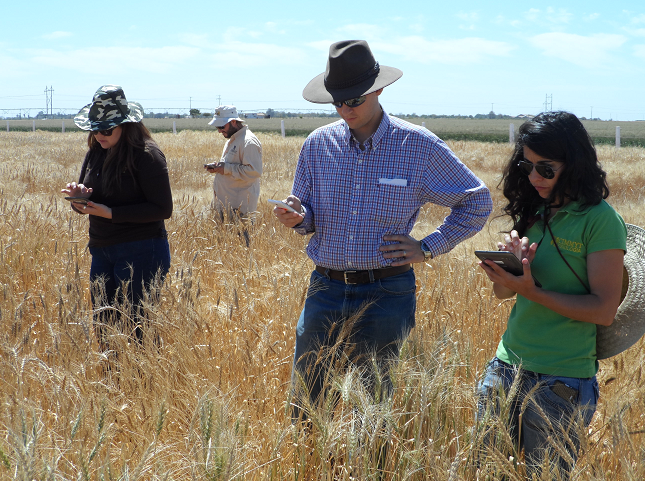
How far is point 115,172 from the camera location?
3.27 meters

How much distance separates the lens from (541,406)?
1862 millimetres

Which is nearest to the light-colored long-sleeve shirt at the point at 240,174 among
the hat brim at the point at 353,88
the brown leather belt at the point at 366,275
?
the hat brim at the point at 353,88

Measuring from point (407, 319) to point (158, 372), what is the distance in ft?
3.53

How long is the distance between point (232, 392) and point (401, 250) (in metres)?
0.92

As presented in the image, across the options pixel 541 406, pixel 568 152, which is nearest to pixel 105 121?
pixel 568 152

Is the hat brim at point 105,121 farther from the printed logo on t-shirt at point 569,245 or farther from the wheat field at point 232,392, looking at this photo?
the printed logo on t-shirt at point 569,245

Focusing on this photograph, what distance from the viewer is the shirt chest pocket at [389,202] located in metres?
2.40

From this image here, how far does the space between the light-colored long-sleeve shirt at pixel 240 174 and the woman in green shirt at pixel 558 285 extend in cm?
426

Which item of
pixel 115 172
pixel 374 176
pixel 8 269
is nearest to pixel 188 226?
pixel 8 269

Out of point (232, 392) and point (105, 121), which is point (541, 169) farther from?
point (105, 121)

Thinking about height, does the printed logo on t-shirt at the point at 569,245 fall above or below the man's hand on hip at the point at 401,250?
above

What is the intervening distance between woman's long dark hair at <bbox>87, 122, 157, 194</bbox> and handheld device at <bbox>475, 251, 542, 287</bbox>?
2115 millimetres

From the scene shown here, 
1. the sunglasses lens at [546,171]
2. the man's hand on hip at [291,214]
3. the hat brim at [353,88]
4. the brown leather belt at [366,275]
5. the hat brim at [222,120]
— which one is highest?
the hat brim at [222,120]

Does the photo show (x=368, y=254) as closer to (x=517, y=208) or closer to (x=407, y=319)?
(x=407, y=319)
